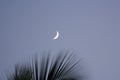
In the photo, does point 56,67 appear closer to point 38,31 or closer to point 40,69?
point 40,69

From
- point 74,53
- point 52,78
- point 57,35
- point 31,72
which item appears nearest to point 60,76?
point 52,78

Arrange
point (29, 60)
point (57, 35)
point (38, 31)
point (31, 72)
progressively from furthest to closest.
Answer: point (38, 31) < point (57, 35) < point (29, 60) < point (31, 72)

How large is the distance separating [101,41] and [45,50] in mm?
969

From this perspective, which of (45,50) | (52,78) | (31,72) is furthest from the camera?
(45,50)

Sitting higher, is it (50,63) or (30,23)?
(30,23)

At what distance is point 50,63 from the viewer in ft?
5.73

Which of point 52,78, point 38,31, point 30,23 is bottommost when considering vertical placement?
point 52,78

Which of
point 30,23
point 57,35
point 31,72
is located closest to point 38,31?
point 30,23

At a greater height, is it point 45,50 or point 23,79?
point 45,50

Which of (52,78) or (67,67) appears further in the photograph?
(67,67)

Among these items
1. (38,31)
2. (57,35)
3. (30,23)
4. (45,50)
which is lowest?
(45,50)

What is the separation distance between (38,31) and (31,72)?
5.60 feet

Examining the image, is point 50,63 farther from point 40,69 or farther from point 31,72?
point 31,72

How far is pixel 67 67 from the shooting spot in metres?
1.83
